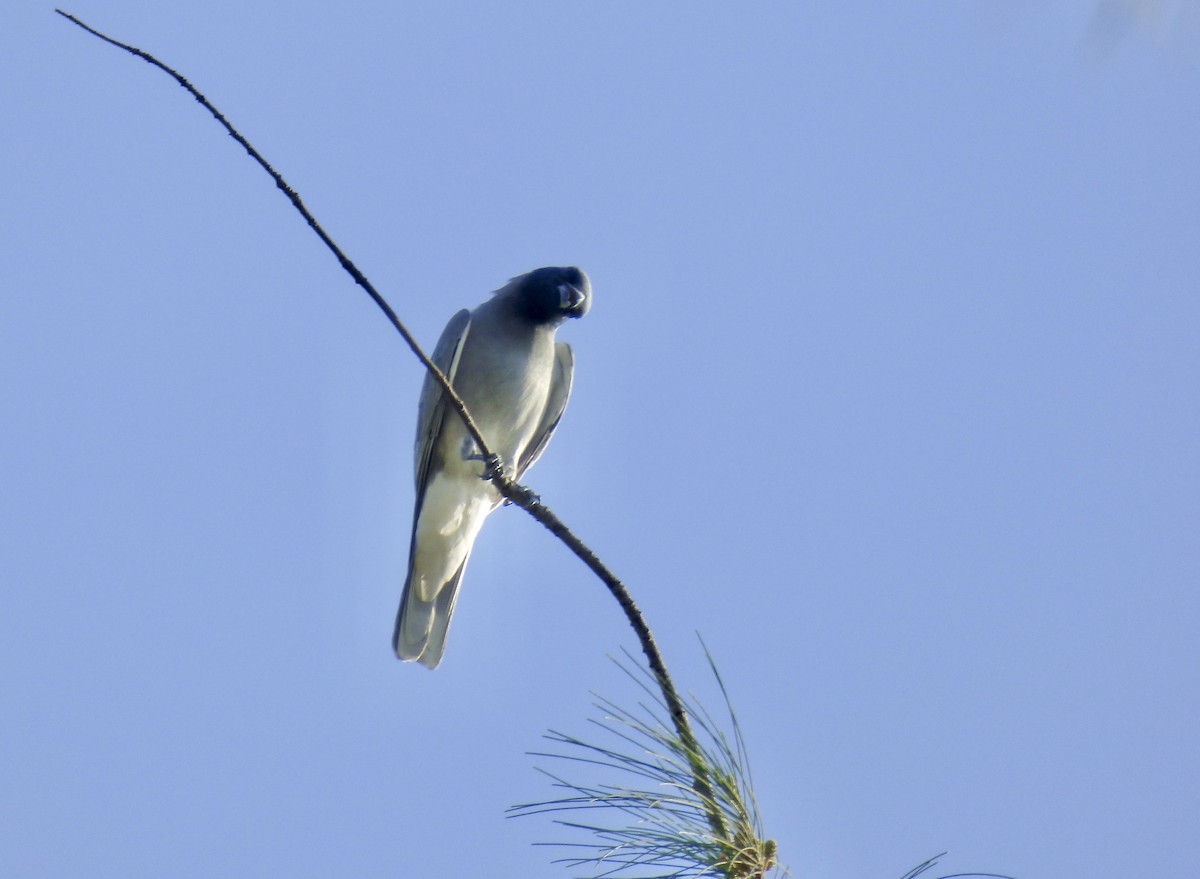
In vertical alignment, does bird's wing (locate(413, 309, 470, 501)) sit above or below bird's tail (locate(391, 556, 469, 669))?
above

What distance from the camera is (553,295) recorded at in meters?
6.88

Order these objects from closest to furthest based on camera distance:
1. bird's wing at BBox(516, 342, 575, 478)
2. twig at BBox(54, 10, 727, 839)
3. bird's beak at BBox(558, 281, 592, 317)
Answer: twig at BBox(54, 10, 727, 839)
bird's beak at BBox(558, 281, 592, 317)
bird's wing at BBox(516, 342, 575, 478)

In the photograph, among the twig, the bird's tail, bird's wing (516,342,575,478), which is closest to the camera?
the twig

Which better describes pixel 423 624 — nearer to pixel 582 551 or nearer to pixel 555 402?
pixel 555 402

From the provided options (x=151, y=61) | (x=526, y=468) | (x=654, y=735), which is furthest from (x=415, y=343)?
(x=526, y=468)

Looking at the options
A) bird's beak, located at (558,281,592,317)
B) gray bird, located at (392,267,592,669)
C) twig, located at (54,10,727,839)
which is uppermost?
bird's beak, located at (558,281,592,317)

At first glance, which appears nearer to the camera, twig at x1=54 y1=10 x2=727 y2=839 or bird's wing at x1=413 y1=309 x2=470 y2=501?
twig at x1=54 y1=10 x2=727 y2=839

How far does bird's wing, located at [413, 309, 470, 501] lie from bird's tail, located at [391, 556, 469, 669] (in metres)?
0.48

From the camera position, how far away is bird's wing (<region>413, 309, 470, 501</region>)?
6727 mm

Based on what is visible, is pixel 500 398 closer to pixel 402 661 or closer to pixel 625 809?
pixel 402 661

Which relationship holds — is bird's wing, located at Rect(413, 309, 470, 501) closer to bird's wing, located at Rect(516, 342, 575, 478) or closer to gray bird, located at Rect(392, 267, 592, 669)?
gray bird, located at Rect(392, 267, 592, 669)

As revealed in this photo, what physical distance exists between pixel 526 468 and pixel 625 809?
503cm

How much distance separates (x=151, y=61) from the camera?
119 inches

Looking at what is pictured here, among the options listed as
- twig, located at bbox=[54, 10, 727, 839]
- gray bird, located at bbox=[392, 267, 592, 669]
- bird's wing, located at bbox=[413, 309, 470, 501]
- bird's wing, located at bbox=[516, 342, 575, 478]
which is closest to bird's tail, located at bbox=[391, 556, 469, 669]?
gray bird, located at bbox=[392, 267, 592, 669]
